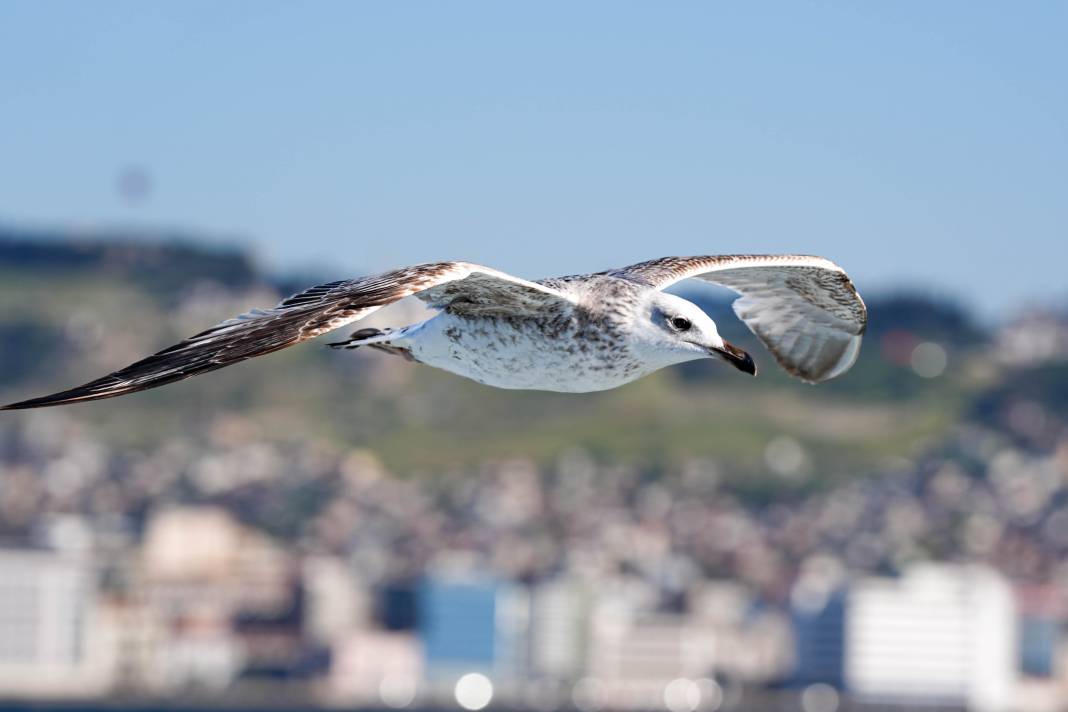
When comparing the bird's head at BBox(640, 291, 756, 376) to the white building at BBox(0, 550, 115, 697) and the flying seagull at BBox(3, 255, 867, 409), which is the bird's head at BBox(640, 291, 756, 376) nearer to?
the flying seagull at BBox(3, 255, 867, 409)

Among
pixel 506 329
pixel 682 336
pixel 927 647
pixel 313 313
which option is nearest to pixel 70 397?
pixel 313 313

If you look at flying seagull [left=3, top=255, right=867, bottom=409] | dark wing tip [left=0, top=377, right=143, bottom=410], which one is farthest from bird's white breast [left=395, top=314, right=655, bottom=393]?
dark wing tip [left=0, top=377, right=143, bottom=410]

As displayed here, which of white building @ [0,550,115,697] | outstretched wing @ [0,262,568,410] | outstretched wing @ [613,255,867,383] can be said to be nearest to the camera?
outstretched wing @ [0,262,568,410]

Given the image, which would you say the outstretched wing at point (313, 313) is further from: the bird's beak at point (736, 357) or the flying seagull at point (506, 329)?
the bird's beak at point (736, 357)

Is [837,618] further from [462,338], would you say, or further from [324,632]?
[462,338]

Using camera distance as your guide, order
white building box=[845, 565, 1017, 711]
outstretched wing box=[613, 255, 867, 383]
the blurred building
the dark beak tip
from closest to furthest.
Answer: the dark beak tip, outstretched wing box=[613, 255, 867, 383], white building box=[845, 565, 1017, 711], the blurred building

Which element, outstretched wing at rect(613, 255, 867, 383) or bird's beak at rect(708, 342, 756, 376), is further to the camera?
outstretched wing at rect(613, 255, 867, 383)

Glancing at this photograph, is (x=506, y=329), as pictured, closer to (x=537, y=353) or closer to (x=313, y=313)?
(x=537, y=353)
